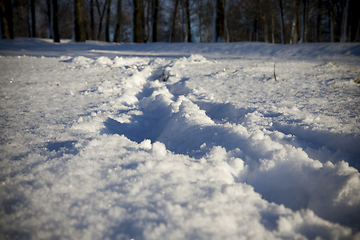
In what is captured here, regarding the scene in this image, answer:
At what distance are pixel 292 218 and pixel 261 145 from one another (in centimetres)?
46

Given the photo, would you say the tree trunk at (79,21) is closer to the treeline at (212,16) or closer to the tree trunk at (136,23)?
the treeline at (212,16)

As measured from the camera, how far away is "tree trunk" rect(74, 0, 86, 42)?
9.52m

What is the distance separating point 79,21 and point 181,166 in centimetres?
1160

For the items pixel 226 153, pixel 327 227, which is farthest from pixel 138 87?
pixel 327 227

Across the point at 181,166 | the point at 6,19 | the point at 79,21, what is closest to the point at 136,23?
the point at 79,21

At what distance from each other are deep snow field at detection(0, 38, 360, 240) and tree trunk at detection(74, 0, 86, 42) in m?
9.38

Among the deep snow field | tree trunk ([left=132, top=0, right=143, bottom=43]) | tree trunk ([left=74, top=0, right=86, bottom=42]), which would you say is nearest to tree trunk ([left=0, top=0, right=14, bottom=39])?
tree trunk ([left=74, top=0, right=86, bottom=42])

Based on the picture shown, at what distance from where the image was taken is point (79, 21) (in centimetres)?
971

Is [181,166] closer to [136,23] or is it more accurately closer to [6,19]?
[136,23]

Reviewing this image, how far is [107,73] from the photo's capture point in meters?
3.10

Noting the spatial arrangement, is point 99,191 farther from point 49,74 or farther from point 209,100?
point 49,74

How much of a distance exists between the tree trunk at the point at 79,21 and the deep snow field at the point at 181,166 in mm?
9382

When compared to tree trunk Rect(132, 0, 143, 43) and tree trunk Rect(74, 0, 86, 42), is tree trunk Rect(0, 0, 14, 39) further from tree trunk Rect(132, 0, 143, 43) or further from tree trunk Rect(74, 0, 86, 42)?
tree trunk Rect(132, 0, 143, 43)

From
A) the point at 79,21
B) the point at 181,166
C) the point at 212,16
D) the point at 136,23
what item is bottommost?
the point at 181,166
